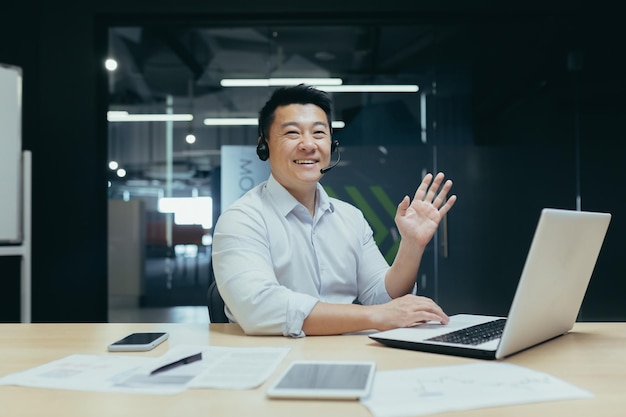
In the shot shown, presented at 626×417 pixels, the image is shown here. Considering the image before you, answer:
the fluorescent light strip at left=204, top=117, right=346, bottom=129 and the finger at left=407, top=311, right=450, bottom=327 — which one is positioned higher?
the fluorescent light strip at left=204, top=117, right=346, bottom=129

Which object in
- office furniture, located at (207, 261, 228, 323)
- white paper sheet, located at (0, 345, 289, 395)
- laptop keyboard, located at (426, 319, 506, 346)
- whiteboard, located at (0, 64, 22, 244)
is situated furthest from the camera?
whiteboard, located at (0, 64, 22, 244)

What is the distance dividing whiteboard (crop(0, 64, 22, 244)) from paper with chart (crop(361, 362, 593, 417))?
2731mm

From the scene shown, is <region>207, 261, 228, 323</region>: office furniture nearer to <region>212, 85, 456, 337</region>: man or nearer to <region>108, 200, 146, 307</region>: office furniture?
<region>212, 85, 456, 337</region>: man

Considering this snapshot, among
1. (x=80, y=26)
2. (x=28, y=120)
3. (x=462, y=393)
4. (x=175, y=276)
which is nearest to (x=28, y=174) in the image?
(x=28, y=120)

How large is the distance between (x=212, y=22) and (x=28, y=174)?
158 cm

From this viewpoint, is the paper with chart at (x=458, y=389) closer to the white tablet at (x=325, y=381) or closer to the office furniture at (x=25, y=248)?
the white tablet at (x=325, y=381)

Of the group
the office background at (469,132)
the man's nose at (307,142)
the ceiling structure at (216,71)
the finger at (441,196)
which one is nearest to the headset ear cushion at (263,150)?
the man's nose at (307,142)

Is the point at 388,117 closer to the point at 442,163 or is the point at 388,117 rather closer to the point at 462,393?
the point at 442,163

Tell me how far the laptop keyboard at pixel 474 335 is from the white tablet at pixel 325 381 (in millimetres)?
256

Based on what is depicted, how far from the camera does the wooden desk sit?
0.86m

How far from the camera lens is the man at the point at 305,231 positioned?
65.7 inches

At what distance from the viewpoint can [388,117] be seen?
Result: 13.9ft

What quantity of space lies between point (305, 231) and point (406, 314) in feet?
2.00

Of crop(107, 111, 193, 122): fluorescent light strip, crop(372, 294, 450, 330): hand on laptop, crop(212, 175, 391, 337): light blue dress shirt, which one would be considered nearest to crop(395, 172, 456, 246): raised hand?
crop(212, 175, 391, 337): light blue dress shirt
